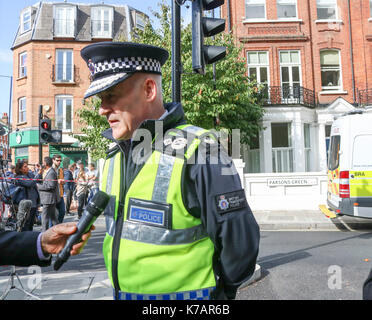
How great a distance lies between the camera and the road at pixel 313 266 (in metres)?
4.05

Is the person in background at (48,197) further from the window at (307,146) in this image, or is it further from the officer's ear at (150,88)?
the window at (307,146)

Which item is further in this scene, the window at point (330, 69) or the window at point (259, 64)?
the window at point (330, 69)

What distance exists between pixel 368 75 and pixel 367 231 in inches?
441

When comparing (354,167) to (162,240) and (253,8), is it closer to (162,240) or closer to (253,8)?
(162,240)

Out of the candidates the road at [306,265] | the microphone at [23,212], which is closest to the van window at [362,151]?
the road at [306,265]

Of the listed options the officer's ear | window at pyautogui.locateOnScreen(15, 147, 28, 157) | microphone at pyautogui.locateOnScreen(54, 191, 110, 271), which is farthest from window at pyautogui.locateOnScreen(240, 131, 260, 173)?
window at pyautogui.locateOnScreen(15, 147, 28, 157)

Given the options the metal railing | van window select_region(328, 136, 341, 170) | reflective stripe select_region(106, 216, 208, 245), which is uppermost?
the metal railing

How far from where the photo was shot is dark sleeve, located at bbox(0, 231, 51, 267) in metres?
1.75

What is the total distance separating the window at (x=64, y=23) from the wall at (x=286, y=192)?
57.7 feet

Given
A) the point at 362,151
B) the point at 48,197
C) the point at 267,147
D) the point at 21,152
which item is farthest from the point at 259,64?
the point at 21,152

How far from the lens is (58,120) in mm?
22766

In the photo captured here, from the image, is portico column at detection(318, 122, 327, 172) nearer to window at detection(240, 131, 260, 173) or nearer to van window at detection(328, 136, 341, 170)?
window at detection(240, 131, 260, 173)

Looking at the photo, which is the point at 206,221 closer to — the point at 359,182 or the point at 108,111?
the point at 108,111

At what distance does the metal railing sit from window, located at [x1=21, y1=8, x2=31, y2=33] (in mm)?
18012
